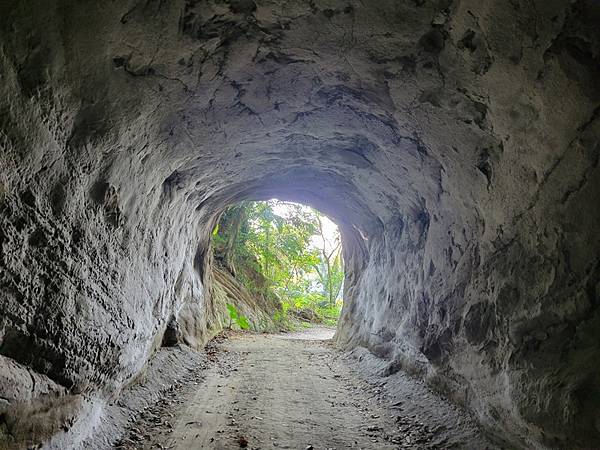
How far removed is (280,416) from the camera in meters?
5.50

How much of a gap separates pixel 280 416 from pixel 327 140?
12.6 ft

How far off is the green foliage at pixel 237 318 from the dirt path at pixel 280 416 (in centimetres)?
750

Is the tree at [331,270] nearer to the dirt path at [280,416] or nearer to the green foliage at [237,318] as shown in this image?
the green foliage at [237,318]

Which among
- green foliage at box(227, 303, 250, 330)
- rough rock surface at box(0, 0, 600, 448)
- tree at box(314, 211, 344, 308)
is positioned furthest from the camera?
tree at box(314, 211, 344, 308)

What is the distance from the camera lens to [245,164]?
7141 millimetres

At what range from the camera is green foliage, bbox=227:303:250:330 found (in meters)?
16.0

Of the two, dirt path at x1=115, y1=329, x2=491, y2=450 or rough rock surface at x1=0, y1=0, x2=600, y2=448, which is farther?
dirt path at x1=115, y1=329, x2=491, y2=450

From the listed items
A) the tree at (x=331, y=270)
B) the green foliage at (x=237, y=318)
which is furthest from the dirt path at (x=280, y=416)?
the tree at (x=331, y=270)

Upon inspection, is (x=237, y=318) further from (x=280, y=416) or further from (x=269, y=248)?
(x=280, y=416)

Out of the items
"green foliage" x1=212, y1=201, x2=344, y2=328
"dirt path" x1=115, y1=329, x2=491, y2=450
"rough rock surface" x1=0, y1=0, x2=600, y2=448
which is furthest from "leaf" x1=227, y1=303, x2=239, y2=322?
"rough rock surface" x1=0, y1=0, x2=600, y2=448

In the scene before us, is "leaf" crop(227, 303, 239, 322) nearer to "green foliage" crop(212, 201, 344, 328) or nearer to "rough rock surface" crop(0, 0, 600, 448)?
"green foliage" crop(212, 201, 344, 328)

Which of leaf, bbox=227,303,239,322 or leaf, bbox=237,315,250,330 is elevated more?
leaf, bbox=227,303,239,322

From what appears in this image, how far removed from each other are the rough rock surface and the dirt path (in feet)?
2.31

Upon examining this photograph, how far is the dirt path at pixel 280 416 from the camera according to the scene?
4648 mm
